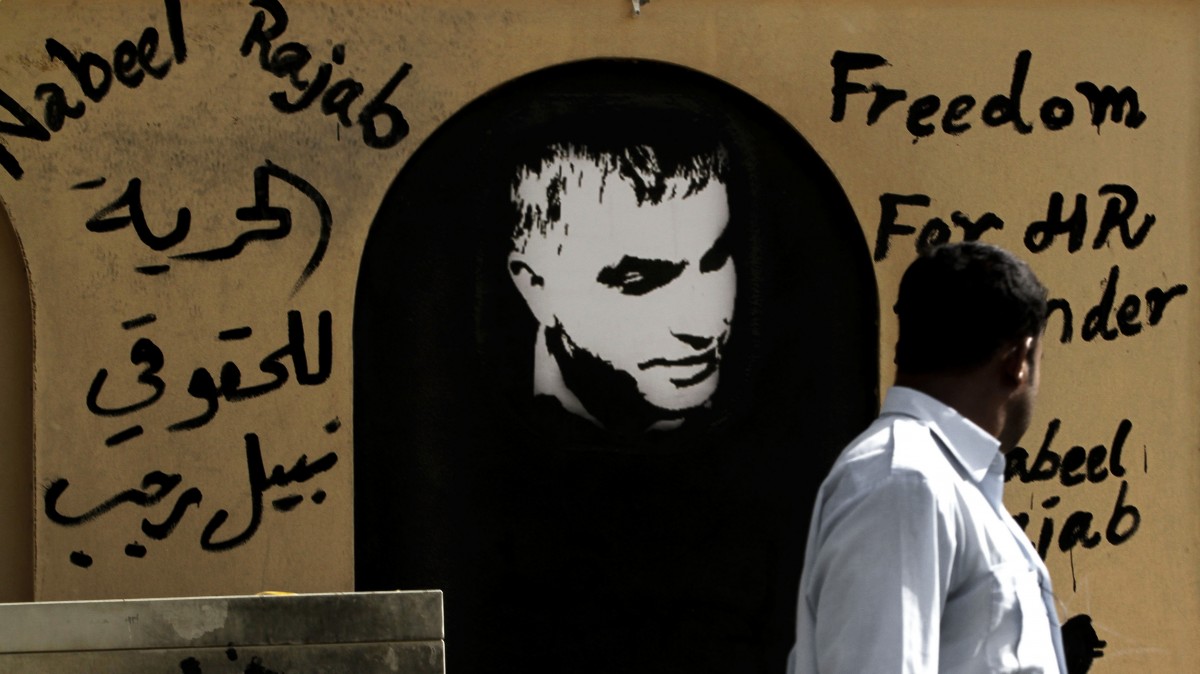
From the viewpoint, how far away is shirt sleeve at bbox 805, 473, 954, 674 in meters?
1.96

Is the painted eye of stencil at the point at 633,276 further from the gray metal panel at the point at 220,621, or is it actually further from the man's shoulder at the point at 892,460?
the man's shoulder at the point at 892,460

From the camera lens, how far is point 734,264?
16.0 feet

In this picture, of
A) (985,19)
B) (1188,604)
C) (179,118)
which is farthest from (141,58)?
(1188,604)

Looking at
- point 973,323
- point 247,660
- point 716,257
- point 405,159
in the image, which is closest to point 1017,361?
point 973,323

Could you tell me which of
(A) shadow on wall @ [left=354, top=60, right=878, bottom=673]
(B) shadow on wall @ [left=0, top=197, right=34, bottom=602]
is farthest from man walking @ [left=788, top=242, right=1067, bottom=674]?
(B) shadow on wall @ [left=0, top=197, right=34, bottom=602]

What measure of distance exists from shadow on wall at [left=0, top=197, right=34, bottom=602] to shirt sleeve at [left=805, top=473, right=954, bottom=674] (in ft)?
11.0

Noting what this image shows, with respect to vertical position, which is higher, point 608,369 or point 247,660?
point 608,369

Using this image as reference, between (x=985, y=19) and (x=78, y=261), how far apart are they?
3.09m

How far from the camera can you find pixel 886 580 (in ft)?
6.46

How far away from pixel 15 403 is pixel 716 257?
2.34 metres

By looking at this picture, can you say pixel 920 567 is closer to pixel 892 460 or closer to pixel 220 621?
pixel 892 460

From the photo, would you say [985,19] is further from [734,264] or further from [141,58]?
[141,58]

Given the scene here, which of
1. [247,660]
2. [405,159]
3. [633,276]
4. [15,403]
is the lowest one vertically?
[247,660]

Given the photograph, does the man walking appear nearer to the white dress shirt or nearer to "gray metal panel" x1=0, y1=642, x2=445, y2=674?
the white dress shirt
